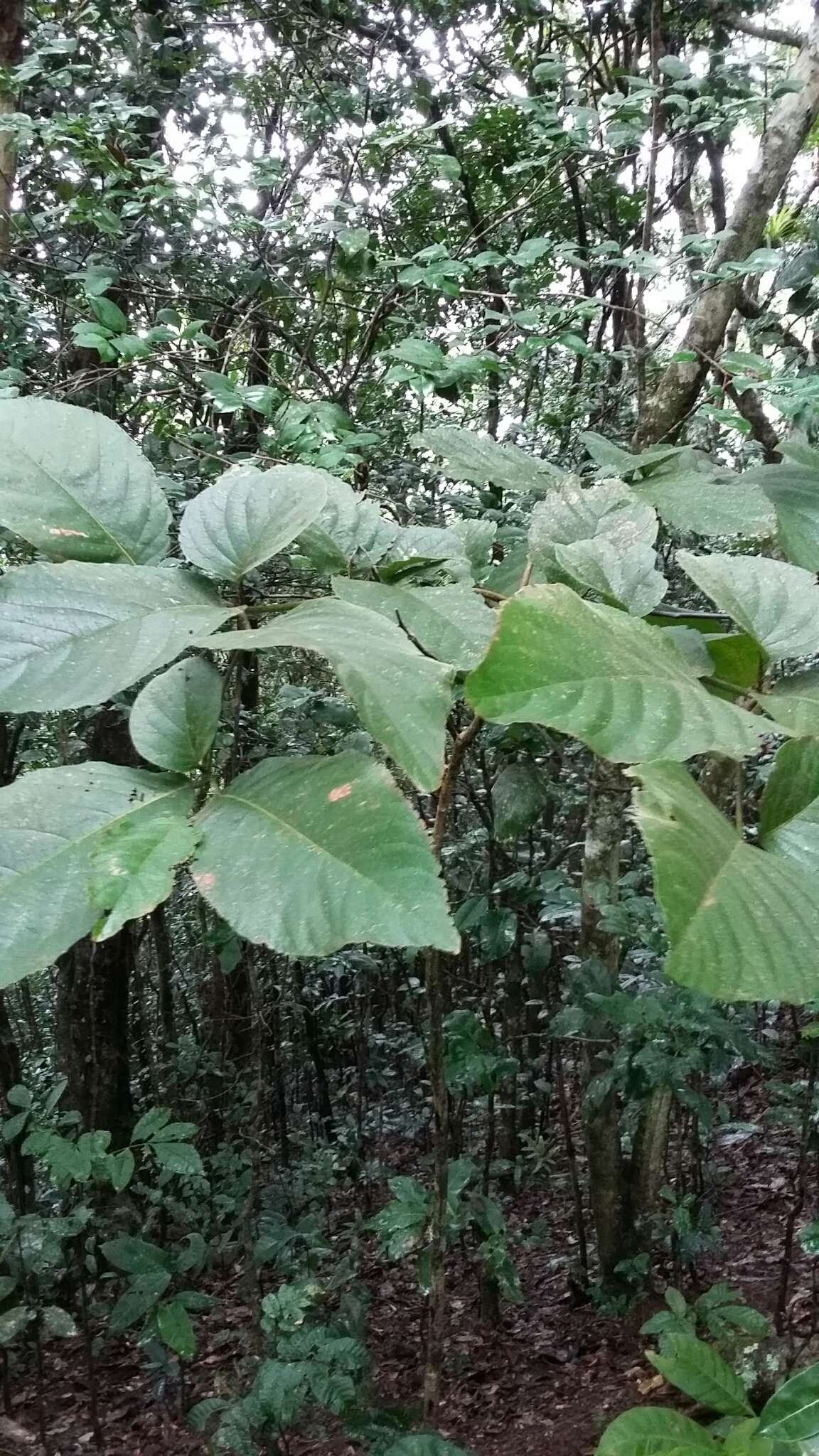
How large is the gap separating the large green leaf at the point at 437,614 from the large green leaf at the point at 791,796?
164mm

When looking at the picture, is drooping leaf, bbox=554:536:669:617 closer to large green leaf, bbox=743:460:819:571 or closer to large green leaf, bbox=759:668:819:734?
large green leaf, bbox=759:668:819:734

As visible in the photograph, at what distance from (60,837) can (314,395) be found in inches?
89.3

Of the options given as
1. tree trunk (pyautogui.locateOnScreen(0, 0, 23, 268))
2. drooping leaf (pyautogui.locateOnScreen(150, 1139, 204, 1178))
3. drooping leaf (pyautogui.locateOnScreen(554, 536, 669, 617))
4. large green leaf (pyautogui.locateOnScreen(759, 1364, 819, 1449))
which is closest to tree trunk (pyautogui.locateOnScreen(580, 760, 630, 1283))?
large green leaf (pyautogui.locateOnScreen(759, 1364, 819, 1449))

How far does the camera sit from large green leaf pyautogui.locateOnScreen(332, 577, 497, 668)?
522mm

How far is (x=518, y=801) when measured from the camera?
1.53 meters

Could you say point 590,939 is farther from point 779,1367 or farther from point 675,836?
point 675,836

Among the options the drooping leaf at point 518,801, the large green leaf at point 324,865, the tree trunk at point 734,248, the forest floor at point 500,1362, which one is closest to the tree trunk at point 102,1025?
the forest floor at point 500,1362

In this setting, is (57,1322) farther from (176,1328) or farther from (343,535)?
(343,535)

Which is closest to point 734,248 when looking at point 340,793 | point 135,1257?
point 340,793

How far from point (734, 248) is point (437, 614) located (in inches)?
72.7

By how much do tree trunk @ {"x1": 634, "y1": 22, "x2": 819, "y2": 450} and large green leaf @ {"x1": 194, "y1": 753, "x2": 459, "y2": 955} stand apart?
176 centimetres

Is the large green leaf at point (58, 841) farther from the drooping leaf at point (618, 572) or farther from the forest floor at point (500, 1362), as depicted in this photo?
the forest floor at point (500, 1362)

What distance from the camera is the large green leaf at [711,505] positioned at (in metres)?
0.67

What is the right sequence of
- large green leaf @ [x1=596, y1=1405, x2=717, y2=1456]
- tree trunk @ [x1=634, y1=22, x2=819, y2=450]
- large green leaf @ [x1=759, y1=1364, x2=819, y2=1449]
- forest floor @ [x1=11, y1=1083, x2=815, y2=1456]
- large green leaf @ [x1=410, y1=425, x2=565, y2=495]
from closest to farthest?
large green leaf @ [x1=410, y1=425, x2=565, y2=495] → large green leaf @ [x1=759, y1=1364, x2=819, y2=1449] → large green leaf @ [x1=596, y1=1405, x2=717, y2=1456] → tree trunk @ [x1=634, y1=22, x2=819, y2=450] → forest floor @ [x1=11, y1=1083, x2=815, y2=1456]
